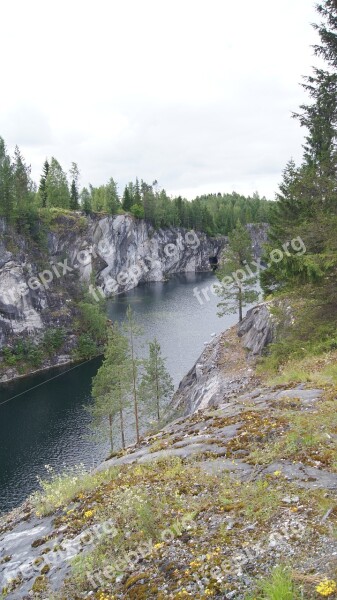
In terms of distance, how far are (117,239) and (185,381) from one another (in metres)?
83.5

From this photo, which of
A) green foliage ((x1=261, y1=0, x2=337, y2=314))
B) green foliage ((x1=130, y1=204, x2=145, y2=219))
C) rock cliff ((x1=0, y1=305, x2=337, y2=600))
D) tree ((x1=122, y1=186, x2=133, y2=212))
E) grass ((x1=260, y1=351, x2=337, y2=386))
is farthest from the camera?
tree ((x1=122, y1=186, x2=133, y2=212))

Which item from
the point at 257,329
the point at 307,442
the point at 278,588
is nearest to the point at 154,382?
the point at 257,329

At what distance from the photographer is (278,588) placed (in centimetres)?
428

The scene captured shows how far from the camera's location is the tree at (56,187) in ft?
293

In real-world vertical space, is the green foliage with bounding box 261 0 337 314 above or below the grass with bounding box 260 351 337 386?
above

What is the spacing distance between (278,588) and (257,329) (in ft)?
89.9

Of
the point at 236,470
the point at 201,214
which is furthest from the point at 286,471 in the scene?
the point at 201,214

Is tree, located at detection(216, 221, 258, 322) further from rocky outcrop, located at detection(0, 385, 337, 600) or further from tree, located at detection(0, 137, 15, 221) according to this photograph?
tree, located at detection(0, 137, 15, 221)

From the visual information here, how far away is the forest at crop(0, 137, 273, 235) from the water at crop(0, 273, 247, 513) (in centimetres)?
2211

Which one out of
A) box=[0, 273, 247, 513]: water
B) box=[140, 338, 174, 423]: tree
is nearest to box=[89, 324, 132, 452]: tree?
box=[140, 338, 174, 423]: tree

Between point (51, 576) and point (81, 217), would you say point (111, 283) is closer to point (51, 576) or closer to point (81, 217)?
point (81, 217)

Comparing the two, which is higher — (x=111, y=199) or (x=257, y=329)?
(x=111, y=199)

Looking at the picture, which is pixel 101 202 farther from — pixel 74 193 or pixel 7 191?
pixel 7 191

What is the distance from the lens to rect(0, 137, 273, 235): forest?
71125 mm
